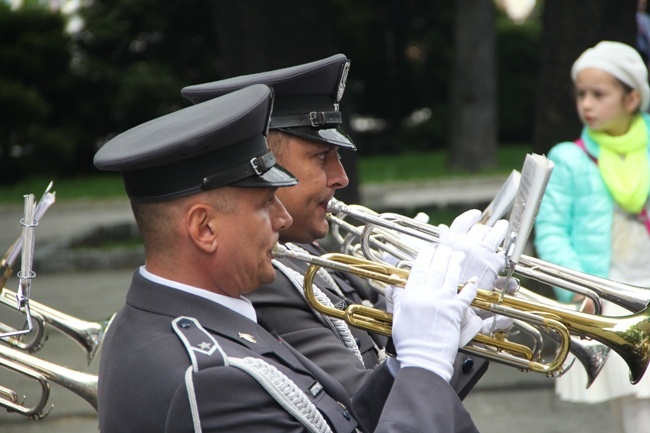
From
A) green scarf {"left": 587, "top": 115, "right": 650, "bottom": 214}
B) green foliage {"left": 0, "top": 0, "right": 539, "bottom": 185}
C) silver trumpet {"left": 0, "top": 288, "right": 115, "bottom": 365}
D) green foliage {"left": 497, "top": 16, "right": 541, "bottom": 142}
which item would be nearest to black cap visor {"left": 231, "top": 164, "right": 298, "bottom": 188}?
silver trumpet {"left": 0, "top": 288, "right": 115, "bottom": 365}

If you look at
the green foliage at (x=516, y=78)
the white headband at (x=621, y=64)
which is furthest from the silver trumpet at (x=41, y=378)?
the green foliage at (x=516, y=78)

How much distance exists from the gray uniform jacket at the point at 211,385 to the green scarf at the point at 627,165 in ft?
6.50

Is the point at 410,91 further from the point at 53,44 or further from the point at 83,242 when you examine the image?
the point at 83,242

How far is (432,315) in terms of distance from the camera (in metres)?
2.08

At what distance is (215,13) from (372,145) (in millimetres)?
13294

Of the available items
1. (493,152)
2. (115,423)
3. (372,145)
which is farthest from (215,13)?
(372,145)

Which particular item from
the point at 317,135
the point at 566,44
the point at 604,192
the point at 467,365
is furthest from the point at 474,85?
the point at 467,365

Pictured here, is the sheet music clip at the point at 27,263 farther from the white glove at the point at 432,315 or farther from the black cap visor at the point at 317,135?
the white glove at the point at 432,315

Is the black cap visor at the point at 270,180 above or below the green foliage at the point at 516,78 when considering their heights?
above

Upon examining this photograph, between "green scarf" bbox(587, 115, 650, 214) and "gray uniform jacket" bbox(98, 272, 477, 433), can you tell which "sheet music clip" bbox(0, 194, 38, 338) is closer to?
"gray uniform jacket" bbox(98, 272, 477, 433)

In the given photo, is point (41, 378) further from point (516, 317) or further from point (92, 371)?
point (92, 371)

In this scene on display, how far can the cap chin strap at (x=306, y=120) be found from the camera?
106 inches

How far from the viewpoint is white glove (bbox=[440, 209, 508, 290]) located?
8.08ft

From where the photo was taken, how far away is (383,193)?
13.9 metres
